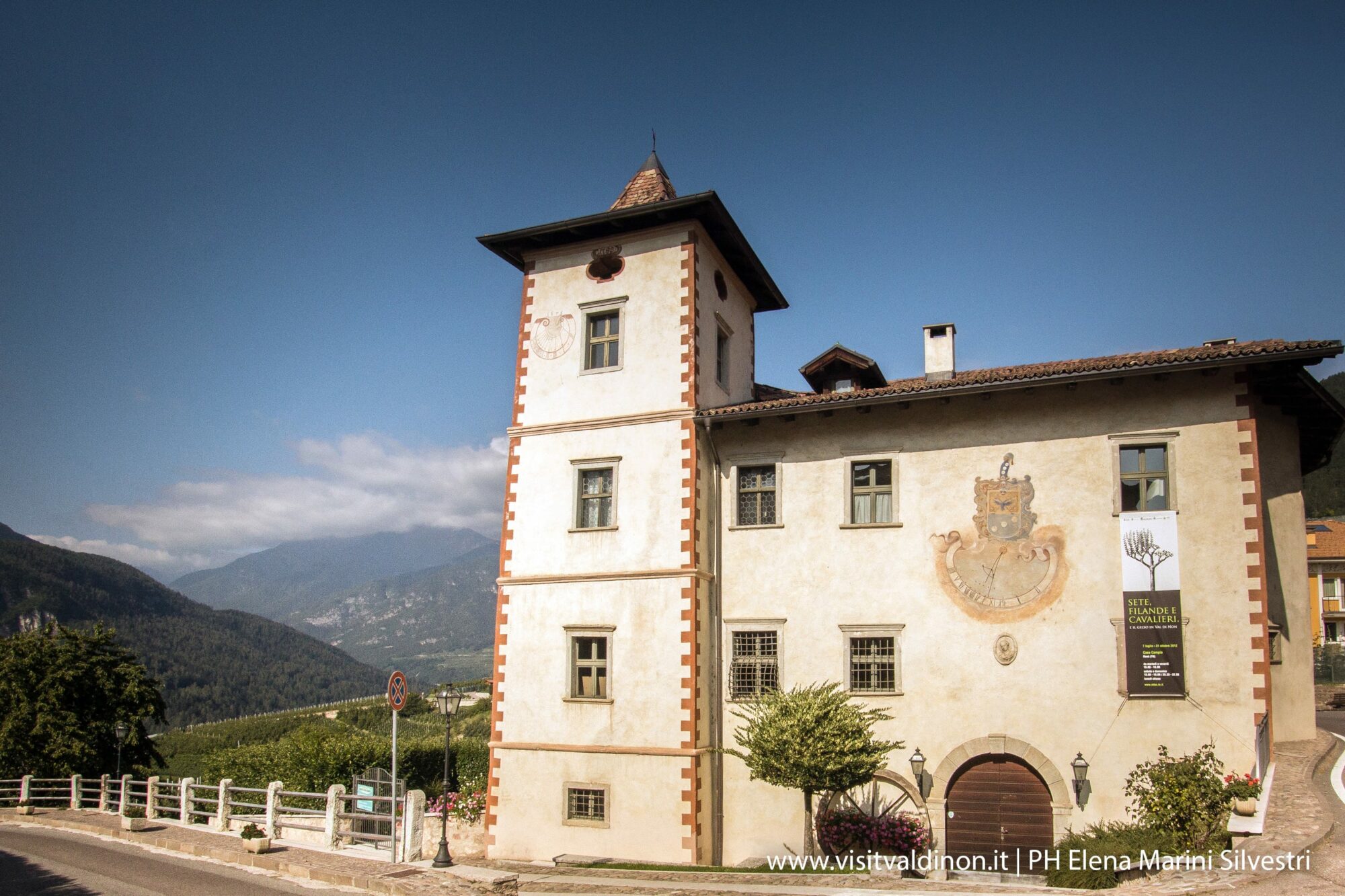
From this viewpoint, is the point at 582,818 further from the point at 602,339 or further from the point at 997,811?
the point at 602,339

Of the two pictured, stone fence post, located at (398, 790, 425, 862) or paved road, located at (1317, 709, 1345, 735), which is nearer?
stone fence post, located at (398, 790, 425, 862)

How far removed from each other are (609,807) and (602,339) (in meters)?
10.7

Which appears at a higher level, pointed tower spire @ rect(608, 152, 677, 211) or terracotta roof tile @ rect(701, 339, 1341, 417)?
pointed tower spire @ rect(608, 152, 677, 211)

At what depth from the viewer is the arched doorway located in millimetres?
18469

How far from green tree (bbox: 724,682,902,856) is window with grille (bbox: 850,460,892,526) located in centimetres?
385

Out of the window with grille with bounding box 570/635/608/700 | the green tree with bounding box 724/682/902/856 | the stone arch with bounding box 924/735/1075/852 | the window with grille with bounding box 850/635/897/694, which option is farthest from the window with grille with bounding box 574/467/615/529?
the stone arch with bounding box 924/735/1075/852

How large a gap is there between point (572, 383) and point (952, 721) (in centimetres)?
1144

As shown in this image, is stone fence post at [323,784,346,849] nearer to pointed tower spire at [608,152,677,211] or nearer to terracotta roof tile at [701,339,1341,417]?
terracotta roof tile at [701,339,1341,417]

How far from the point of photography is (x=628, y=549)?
21969 mm

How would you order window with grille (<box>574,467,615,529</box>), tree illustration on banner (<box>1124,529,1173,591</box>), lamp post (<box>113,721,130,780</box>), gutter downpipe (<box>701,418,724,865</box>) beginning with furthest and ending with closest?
lamp post (<box>113,721,130,780</box>), window with grille (<box>574,467,615,529</box>), gutter downpipe (<box>701,418,724,865</box>), tree illustration on banner (<box>1124,529,1173,591</box>)

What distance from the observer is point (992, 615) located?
63.2 ft

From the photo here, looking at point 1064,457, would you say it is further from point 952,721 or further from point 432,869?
point 432,869

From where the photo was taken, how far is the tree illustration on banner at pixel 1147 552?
18.1 metres

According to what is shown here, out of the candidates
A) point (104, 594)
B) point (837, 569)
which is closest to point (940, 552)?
point (837, 569)
